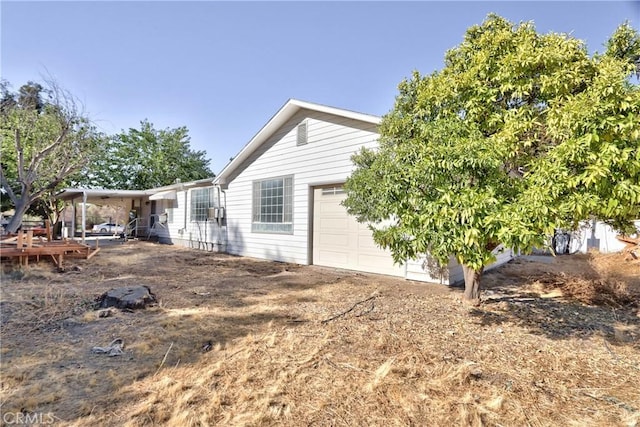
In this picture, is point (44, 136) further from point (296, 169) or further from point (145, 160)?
point (145, 160)

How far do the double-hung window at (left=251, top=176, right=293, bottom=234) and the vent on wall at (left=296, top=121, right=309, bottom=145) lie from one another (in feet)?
3.67

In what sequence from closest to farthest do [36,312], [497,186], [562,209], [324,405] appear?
1. [324,405]
2. [562,209]
3. [497,186]
4. [36,312]

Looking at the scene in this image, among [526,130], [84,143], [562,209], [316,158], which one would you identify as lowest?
[562,209]

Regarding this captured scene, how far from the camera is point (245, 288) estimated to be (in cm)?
638

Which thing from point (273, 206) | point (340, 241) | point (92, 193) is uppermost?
point (92, 193)

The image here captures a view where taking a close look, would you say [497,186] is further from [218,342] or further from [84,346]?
[84,346]

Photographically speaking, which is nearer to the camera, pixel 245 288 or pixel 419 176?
pixel 419 176

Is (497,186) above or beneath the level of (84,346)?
above

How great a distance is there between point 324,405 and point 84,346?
8.93ft

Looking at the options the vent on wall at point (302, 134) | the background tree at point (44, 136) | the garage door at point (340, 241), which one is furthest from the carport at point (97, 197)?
the garage door at point (340, 241)

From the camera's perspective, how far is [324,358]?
3150mm

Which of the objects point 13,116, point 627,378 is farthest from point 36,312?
point 13,116

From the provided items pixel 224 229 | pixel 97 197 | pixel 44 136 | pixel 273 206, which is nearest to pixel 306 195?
pixel 273 206

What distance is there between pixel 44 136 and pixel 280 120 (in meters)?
9.64
